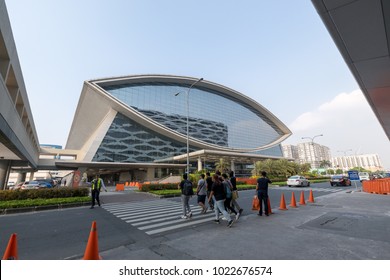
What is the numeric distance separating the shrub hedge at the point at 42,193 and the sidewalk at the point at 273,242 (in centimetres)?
1218

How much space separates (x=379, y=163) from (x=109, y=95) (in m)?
193

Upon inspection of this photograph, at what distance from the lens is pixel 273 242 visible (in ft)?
15.1

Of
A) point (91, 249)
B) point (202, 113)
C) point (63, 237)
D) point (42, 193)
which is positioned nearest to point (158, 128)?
point (202, 113)

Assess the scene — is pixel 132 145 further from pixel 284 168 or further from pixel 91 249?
pixel 91 249

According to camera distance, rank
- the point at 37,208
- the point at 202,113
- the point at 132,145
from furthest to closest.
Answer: the point at 202,113 < the point at 132,145 < the point at 37,208

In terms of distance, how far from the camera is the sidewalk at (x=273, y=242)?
3879mm

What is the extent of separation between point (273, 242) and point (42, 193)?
1510 cm

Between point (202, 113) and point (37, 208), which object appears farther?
point (202, 113)

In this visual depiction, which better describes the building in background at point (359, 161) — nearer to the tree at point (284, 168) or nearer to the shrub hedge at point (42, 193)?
the tree at point (284, 168)

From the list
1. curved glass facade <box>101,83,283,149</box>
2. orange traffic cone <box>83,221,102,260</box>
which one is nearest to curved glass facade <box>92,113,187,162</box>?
curved glass facade <box>101,83,283,149</box>

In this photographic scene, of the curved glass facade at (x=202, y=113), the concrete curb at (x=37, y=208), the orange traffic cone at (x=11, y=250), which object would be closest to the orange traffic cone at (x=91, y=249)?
the orange traffic cone at (x=11, y=250)

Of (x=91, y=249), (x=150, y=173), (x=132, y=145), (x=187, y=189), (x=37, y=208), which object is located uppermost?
(x=132, y=145)

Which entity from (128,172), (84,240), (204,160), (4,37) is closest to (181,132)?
(204,160)

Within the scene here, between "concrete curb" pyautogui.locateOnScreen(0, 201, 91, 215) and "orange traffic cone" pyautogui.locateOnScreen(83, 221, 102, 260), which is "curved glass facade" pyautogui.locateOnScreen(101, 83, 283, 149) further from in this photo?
"orange traffic cone" pyautogui.locateOnScreen(83, 221, 102, 260)
